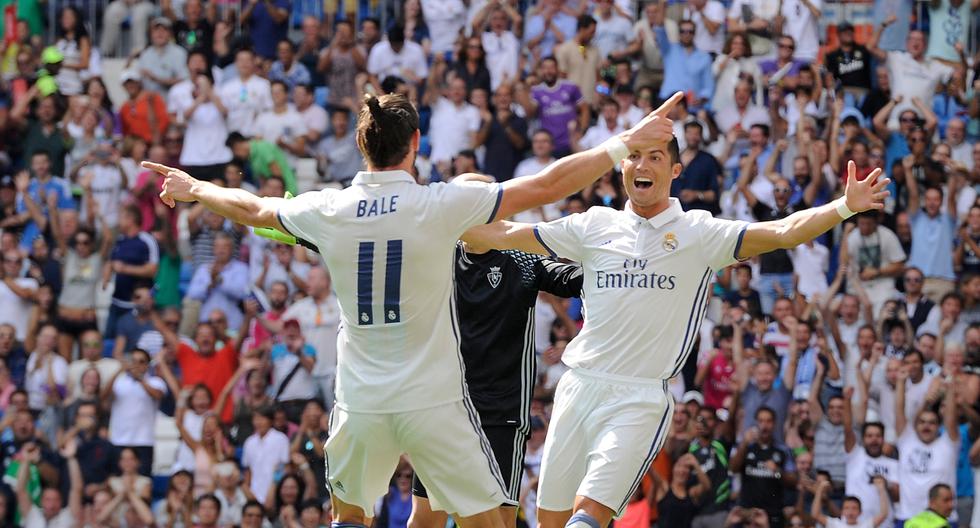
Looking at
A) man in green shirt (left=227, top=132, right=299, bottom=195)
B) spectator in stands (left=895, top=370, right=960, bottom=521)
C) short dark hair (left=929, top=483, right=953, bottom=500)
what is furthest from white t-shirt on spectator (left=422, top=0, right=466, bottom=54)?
short dark hair (left=929, top=483, right=953, bottom=500)

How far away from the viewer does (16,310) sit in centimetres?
2008

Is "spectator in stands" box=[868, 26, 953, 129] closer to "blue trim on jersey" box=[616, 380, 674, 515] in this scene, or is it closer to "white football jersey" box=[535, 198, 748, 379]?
"white football jersey" box=[535, 198, 748, 379]

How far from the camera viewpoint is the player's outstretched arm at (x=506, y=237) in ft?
33.1

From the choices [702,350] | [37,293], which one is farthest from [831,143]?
[37,293]

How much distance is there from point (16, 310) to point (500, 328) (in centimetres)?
1093

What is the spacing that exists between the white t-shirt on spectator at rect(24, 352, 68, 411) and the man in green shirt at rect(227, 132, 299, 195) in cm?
345

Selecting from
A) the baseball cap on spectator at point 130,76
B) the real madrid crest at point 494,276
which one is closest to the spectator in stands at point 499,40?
the baseball cap on spectator at point 130,76

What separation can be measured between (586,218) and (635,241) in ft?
1.23

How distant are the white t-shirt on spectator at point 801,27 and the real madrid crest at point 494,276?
471 inches

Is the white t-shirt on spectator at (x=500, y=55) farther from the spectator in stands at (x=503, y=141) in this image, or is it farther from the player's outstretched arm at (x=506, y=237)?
the player's outstretched arm at (x=506, y=237)

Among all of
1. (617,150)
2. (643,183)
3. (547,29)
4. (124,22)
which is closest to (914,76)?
(547,29)

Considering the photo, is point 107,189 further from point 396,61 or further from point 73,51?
point 396,61

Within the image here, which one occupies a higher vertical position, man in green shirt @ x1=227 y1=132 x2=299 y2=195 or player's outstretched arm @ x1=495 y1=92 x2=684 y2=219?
man in green shirt @ x1=227 y1=132 x2=299 y2=195

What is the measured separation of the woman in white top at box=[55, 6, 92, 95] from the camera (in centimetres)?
2320
